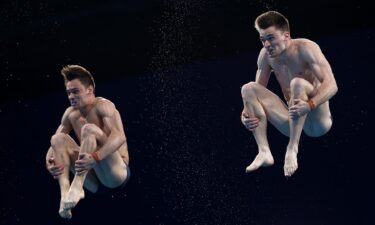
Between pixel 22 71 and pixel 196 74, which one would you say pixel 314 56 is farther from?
pixel 22 71

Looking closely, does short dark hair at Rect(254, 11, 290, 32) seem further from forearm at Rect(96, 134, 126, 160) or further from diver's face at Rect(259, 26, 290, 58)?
forearm at Rect(96, 134, 126, 160)

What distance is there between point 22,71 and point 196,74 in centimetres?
143

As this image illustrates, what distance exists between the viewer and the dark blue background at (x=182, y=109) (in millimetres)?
5188

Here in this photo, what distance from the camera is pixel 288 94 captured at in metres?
4.49

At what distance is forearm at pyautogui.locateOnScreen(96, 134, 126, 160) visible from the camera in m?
4.45

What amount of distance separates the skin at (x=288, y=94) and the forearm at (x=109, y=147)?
0.73m

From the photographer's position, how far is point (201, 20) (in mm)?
5613

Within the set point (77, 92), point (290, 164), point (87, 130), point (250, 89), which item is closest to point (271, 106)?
point (250, 89)

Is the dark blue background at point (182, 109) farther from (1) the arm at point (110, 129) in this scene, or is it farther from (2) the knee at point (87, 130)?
(2) the knee at point (87, 130)

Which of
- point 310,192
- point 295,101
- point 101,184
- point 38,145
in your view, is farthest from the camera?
point 38,145

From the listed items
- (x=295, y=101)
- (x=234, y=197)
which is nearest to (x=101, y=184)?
(x=234, y=197)

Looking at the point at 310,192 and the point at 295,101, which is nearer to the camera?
the point at 295,101

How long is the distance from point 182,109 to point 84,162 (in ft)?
4.21

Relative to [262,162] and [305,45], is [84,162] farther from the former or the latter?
[305,45]
